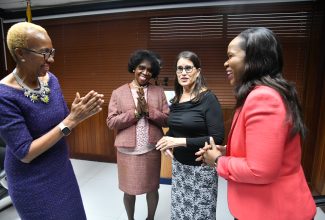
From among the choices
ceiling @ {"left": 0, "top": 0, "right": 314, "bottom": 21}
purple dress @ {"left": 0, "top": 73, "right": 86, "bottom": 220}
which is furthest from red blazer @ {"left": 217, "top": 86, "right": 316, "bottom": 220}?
ceiling @ {"left": 0, "top": 0, "right": 314, "bottom": 21}

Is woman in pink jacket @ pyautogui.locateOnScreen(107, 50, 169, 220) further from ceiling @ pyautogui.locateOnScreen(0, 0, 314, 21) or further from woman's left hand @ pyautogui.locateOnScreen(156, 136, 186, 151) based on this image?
ceiling @ pyautogui.locateOnScreen(0, 0, 314, 21)

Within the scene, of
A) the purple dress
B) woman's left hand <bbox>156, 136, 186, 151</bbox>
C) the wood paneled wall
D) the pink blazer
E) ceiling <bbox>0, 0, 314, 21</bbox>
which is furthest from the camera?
ceiling <bbox>0, 0, 314, 21</bbox>

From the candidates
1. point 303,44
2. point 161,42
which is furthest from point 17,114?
point 303,44

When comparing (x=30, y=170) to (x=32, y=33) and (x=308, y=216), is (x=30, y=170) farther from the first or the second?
(x=308, y=216)

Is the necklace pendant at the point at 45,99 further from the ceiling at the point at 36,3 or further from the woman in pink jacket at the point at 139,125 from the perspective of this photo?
the ceiling at the point at 36,3

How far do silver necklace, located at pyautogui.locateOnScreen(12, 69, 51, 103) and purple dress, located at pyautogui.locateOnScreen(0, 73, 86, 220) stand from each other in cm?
2

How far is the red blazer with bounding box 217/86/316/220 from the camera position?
751 millimetres

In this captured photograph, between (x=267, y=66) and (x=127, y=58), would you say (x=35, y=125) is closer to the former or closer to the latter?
(x=267, y=66)

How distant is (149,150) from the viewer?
70.7 inches

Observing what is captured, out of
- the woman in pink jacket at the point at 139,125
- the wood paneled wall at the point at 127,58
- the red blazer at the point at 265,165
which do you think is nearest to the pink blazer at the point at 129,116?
the woman in pink jacket at the point at 139,125

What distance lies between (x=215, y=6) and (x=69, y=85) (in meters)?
2.53

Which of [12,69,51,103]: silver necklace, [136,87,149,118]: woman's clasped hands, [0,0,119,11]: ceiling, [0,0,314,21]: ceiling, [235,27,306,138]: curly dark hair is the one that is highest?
[0,0,119,11]: ceiling

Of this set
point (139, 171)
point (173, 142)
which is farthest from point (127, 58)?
point (173, 142)

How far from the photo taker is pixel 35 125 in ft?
3.24
